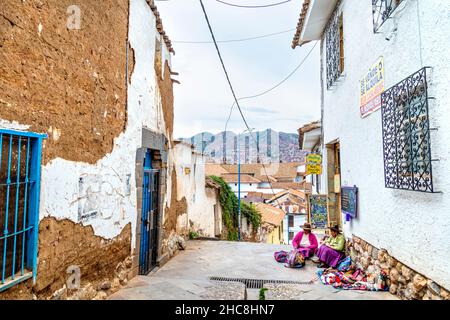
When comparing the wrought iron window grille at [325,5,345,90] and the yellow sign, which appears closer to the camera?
the wrought iron window grille at [325,5,345,90]

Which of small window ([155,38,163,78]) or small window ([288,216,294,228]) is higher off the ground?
small window ([155,38,163,78])

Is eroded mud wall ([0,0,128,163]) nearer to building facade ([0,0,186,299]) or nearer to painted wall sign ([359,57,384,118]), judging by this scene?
building facade ([0,0,186,299])

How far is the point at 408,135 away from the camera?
3.45 metres

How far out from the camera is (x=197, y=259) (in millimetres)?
6824

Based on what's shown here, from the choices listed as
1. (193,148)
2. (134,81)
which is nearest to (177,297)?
(134,81)

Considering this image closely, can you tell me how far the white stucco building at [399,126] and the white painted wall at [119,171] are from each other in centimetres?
371

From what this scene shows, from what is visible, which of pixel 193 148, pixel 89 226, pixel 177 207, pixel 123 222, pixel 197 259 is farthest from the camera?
pixel 193 148

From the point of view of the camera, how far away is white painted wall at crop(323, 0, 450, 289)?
2.85 metres

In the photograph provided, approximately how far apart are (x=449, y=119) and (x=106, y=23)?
4117mm

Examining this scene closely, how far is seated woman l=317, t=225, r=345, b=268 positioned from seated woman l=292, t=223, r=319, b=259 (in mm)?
293

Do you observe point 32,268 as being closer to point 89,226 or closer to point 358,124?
point 89,226

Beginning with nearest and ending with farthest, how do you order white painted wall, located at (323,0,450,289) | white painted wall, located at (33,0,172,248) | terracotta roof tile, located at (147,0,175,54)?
white painted wall, located at (323,0,450,289), white painted wall, located at (33,0,172,248), terracotta roof tile, located at (147,0,175,54)

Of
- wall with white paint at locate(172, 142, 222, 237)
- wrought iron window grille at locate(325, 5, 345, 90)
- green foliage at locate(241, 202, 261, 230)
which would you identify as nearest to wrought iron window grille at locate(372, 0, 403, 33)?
wrought iron window grille at locate(325, 5, 345, 90)

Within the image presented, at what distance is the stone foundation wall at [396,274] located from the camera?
3.06m
